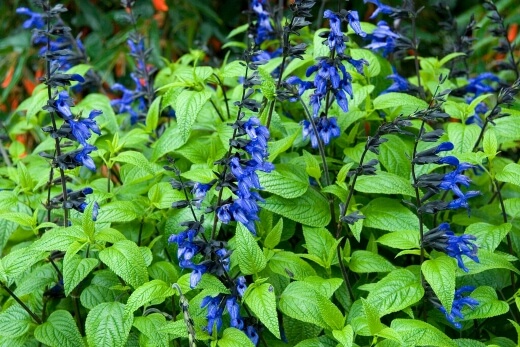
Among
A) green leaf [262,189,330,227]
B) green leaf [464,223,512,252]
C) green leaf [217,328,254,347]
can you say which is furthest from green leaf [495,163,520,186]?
green leaf [217,328,254,347]

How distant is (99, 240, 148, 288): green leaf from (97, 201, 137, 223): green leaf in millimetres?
134

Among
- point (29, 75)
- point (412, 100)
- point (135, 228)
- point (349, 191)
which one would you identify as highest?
point (412, 100)

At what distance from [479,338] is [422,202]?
0.51 meters

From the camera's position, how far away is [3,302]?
2375 millimetres

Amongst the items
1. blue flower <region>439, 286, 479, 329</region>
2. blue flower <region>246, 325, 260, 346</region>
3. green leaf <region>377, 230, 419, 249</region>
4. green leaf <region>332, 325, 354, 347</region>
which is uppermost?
green leaf <region>377, 230, 419, 249</region>

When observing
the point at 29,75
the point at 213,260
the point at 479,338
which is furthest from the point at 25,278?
the point at 29,75

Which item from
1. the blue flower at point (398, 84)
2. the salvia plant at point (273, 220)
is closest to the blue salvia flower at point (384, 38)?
the salvia plant at point (273, 220)

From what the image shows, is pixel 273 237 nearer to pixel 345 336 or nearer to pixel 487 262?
pixel 345 336

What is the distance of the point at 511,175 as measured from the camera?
2111 mm

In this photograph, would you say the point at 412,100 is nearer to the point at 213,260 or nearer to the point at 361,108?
the point at 361,108

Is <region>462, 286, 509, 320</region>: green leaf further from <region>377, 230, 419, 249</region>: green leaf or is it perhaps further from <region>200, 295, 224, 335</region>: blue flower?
<region>200, 295, 224, 335</region>: blue flower

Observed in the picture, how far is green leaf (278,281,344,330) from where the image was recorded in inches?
72.3

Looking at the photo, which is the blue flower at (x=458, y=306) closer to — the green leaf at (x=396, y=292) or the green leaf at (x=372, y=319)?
the green leaf at (x=396, y=292)

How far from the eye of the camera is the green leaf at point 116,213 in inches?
81.2
